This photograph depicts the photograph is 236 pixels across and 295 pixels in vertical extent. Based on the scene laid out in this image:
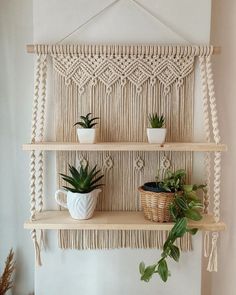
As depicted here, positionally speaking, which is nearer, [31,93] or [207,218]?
[207,218]

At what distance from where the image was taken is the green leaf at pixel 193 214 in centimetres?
89

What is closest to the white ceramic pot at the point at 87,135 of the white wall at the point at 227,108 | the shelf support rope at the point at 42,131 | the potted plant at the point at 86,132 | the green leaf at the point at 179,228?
the potted plant at the point at 86,132

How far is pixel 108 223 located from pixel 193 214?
10.8 inches

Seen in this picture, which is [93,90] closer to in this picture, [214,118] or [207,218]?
[214,118]

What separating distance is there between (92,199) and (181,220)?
0.30 metres

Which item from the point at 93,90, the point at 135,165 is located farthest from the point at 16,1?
the point at 135,165

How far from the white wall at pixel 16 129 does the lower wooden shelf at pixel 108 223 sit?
259 mm

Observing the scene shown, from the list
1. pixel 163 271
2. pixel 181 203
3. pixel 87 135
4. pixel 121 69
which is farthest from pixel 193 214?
pixel 121 69

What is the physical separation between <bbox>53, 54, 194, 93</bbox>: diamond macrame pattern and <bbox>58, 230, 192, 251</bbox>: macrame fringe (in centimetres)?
53

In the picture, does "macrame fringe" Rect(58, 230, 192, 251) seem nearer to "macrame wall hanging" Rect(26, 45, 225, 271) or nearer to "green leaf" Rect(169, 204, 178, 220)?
"macrame wall hanging" Rect(26, 45, 225, 271)

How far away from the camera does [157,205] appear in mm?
924

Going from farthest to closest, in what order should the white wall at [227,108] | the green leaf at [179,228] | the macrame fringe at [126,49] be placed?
the white wall at [227,108]
the macrame fringe at [126,49]
the green leaf at [179,228]

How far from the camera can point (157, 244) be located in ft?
3.46

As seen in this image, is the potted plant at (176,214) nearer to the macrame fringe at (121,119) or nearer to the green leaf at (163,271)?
the green leaf at (163,271)
